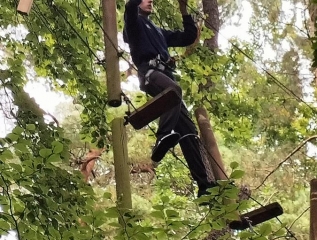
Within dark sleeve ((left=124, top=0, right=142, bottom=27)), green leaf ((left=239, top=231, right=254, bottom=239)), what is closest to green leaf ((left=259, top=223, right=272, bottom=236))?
green leaf ((left=239, top=231, right=254, bottom=239))

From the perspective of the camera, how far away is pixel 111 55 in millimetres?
2516

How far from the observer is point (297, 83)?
309 inches

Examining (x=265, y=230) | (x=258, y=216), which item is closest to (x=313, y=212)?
(x=265, y=230)

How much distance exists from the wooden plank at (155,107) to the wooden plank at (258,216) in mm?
850

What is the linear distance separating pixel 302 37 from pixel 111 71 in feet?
18.6

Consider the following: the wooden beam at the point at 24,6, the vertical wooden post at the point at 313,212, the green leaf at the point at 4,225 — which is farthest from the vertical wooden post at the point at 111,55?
the vertical wooden post at the point at 313,212

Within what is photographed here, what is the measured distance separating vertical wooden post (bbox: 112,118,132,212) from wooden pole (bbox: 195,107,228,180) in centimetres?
67

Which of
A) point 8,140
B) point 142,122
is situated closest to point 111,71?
point 142,122

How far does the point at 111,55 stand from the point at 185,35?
0.76 m

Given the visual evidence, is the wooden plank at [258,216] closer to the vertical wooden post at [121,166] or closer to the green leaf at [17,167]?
the vertical wooden post at [121,166]

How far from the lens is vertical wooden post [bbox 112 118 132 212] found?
2.32 metres

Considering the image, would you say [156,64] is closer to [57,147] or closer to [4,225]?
[57,147]

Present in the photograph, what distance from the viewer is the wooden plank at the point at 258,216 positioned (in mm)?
2941

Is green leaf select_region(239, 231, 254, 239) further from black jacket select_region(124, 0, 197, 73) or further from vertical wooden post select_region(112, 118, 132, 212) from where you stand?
black jacket select_region(124, 0, 197, 73)
